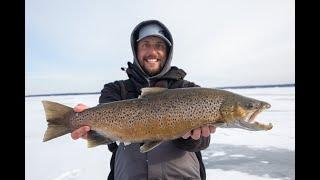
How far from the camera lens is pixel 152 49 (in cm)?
460

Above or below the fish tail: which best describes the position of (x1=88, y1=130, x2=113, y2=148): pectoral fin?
below

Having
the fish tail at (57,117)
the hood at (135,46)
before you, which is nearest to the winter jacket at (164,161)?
the fish tail at (57,117)

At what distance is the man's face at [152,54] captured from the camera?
449 centimetres

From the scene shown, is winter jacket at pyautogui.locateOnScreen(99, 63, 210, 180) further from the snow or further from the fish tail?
the snow

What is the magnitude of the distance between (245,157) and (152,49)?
371 centimetres

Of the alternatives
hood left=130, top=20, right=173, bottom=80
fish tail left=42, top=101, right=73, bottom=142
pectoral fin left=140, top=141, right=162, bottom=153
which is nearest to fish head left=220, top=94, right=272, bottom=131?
pectoral fin left=140, top=141, right=162, bottom=153

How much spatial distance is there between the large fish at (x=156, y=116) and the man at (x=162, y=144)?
0.33ft

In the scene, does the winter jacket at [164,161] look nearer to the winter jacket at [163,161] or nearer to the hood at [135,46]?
the winter jacket at [163,161]

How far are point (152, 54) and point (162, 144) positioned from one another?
4.29 feet

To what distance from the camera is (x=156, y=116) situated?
3312mm

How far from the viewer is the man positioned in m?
3.57

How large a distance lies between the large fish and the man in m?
0.10

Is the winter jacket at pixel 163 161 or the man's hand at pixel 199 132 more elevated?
the man's hand at pixel 199 132
